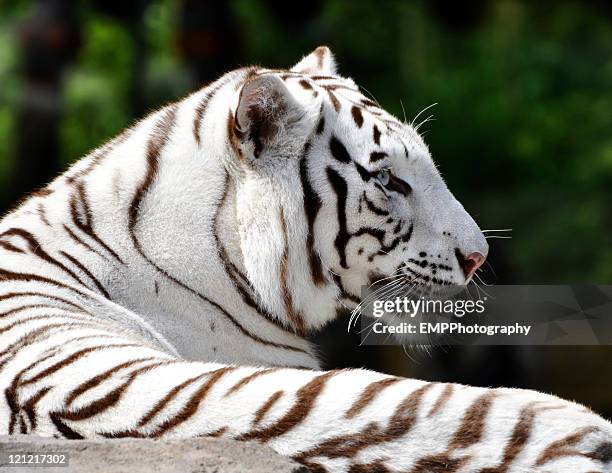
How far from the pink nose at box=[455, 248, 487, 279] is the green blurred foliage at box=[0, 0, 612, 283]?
6.99 metres

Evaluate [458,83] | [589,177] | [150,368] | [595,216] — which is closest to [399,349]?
[595,216]

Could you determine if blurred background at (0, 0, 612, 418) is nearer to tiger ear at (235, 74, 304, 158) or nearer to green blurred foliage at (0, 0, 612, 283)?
green blurred foliage at (0, 0, 612, 283)

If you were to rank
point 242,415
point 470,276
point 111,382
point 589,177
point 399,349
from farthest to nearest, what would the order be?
point 589,177 < point 399,349 < point 470,276 < point 111,382 < point 242,415

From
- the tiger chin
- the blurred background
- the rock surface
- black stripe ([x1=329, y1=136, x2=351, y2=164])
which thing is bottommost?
the rock surface

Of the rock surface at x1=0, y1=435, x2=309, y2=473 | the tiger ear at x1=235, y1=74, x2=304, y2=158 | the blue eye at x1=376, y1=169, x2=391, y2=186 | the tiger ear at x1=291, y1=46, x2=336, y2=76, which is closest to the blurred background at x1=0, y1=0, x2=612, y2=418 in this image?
the tiger ear at x1=291, y1=46, x2=336, y2=76

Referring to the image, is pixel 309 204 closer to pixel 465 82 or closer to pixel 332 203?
pixel 332 203

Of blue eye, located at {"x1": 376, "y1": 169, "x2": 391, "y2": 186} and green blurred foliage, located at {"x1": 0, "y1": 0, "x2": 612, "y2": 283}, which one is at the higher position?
green blurred foliage, located at {"x1": 0, "y1": 0, "x2": 612, "y2": 283}

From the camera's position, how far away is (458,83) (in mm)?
12922

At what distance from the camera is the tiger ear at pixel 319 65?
3.33m

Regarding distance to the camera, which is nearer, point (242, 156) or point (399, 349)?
point (242, 156)

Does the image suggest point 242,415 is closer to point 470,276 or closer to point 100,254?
point 100,254

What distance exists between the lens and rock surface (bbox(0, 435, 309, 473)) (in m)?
1.85

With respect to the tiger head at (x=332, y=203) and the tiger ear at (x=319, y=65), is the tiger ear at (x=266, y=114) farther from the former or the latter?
the tiger ear at (x=319, y=65)

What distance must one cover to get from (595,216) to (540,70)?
3.46 metres
